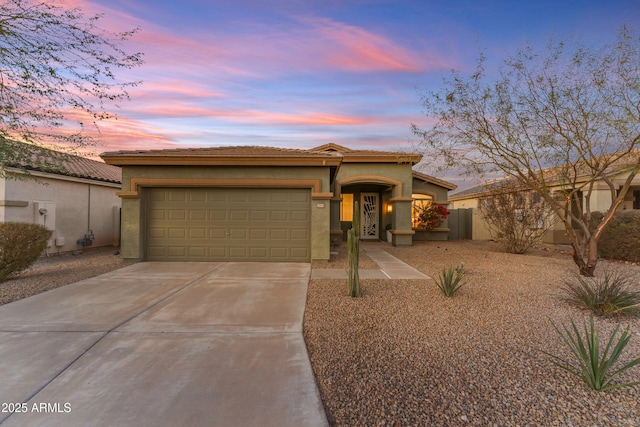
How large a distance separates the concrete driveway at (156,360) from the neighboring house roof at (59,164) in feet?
8.69

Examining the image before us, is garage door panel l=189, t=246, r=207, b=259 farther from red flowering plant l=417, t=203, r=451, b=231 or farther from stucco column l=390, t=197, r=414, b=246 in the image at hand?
red flowering plant l=417, t=203, r=451, b=231

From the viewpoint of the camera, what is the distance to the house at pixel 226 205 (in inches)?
419

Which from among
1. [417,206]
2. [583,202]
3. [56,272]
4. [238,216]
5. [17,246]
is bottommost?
[56,272]

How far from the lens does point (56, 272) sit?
29.7 feet

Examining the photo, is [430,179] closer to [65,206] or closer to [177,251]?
[177,251]

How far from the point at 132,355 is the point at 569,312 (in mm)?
6695

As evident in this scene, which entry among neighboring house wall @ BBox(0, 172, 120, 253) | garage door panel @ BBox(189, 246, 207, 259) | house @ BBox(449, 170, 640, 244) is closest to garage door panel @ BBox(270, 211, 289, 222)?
garage door panel @ BBox(189, 246, 207, 259)

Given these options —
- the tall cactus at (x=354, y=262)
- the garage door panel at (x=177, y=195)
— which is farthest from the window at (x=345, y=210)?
the tall cactus at (x=354, y=262)

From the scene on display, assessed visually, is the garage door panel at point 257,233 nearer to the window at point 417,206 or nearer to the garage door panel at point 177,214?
the garage door panel at point 177,214

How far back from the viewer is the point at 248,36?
32.5 ft

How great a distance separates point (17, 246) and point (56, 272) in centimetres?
140

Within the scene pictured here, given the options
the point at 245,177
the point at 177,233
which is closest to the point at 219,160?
the point at 245,177

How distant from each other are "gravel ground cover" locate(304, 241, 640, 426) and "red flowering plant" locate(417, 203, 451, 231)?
10877 millimetres

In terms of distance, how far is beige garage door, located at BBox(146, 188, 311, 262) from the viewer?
1093 cm
